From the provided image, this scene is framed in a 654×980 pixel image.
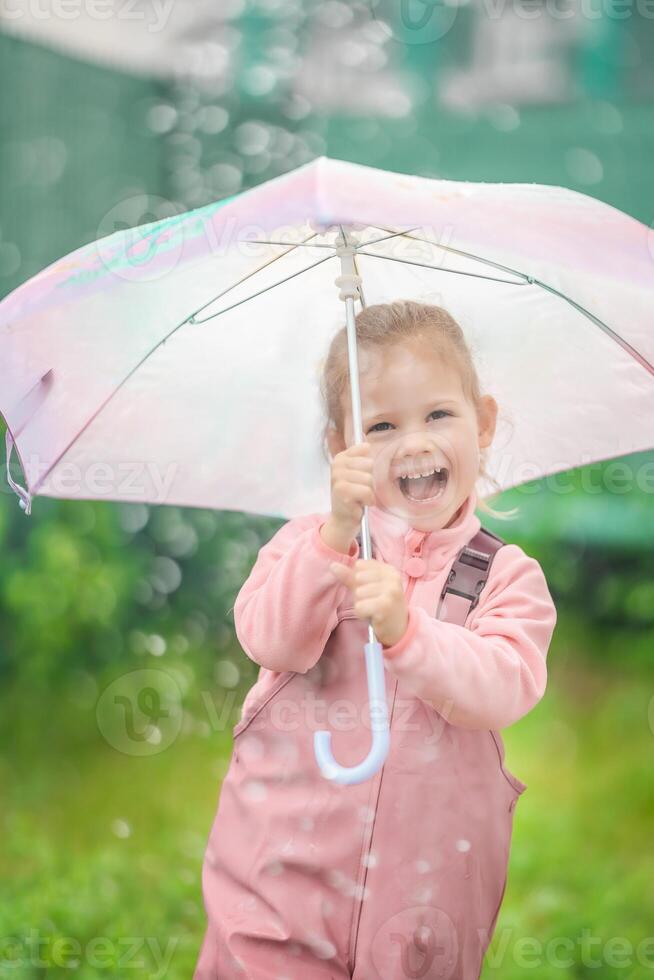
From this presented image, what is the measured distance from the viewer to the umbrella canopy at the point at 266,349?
1.16 meters

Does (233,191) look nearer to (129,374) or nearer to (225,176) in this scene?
(225,176)

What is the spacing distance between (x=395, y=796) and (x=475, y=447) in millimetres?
390

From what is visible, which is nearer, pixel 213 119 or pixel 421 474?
pixel 421 474

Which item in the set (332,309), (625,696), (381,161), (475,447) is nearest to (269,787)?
(475,447)

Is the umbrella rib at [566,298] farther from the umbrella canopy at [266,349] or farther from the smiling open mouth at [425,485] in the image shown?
the smiling open mouth at [425,485]

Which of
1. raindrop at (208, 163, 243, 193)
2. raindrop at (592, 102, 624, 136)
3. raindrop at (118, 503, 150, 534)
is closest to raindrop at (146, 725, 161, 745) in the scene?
raindrop at (118, 503, 150, 534)

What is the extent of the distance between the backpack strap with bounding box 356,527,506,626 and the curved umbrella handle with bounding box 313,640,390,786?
15cm

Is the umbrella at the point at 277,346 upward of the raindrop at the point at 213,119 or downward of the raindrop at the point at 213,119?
downward

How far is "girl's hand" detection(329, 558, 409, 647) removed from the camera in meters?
1.04

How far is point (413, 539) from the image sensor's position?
4.07 ft

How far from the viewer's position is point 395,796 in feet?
3.91

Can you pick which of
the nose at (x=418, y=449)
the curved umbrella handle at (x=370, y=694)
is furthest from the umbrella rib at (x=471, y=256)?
the nose at (x=418, y=449)

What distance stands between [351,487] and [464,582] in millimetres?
214

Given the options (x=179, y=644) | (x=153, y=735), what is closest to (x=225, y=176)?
(x=179, y=644)
